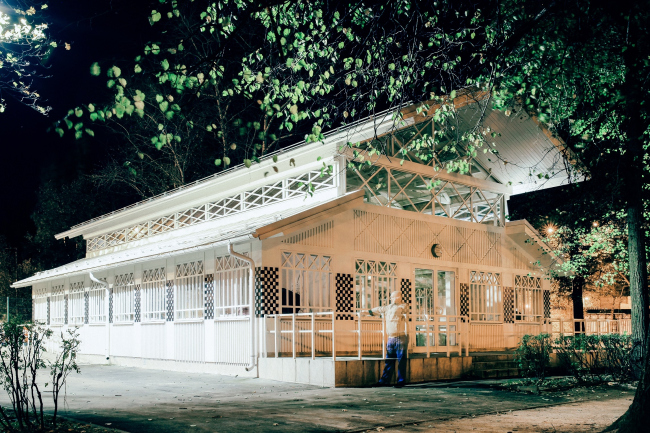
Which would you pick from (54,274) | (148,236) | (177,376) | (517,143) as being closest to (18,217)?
(54,274)

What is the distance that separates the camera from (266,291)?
45.4 feet

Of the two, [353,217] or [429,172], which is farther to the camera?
[429,172]

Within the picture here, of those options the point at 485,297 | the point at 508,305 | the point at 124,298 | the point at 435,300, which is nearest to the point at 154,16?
the point at 435,300

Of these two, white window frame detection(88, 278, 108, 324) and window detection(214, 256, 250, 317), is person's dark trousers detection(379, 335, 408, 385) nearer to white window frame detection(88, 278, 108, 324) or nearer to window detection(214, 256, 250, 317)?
window detection(214, 256, 250, 317)

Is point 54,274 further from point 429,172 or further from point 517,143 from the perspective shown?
point 517,143

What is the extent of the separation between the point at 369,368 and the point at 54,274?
51.9 feet

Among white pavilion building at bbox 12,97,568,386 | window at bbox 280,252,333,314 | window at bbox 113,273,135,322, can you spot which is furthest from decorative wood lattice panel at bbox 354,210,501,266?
window at bbox 113,273,135,322

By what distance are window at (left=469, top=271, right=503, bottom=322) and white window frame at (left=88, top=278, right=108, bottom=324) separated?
11803 mm

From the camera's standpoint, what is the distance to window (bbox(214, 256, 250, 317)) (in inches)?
565

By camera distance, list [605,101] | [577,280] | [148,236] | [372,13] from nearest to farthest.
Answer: [372,13], [605,101], [148,236], [577,280]

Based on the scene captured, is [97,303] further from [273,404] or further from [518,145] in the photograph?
[518,145]

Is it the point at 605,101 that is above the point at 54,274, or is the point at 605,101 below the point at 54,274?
above

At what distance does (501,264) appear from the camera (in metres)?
18.7

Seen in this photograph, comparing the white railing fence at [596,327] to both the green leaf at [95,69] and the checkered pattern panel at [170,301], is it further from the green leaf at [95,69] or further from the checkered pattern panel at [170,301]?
the green leaf at [95,69]
